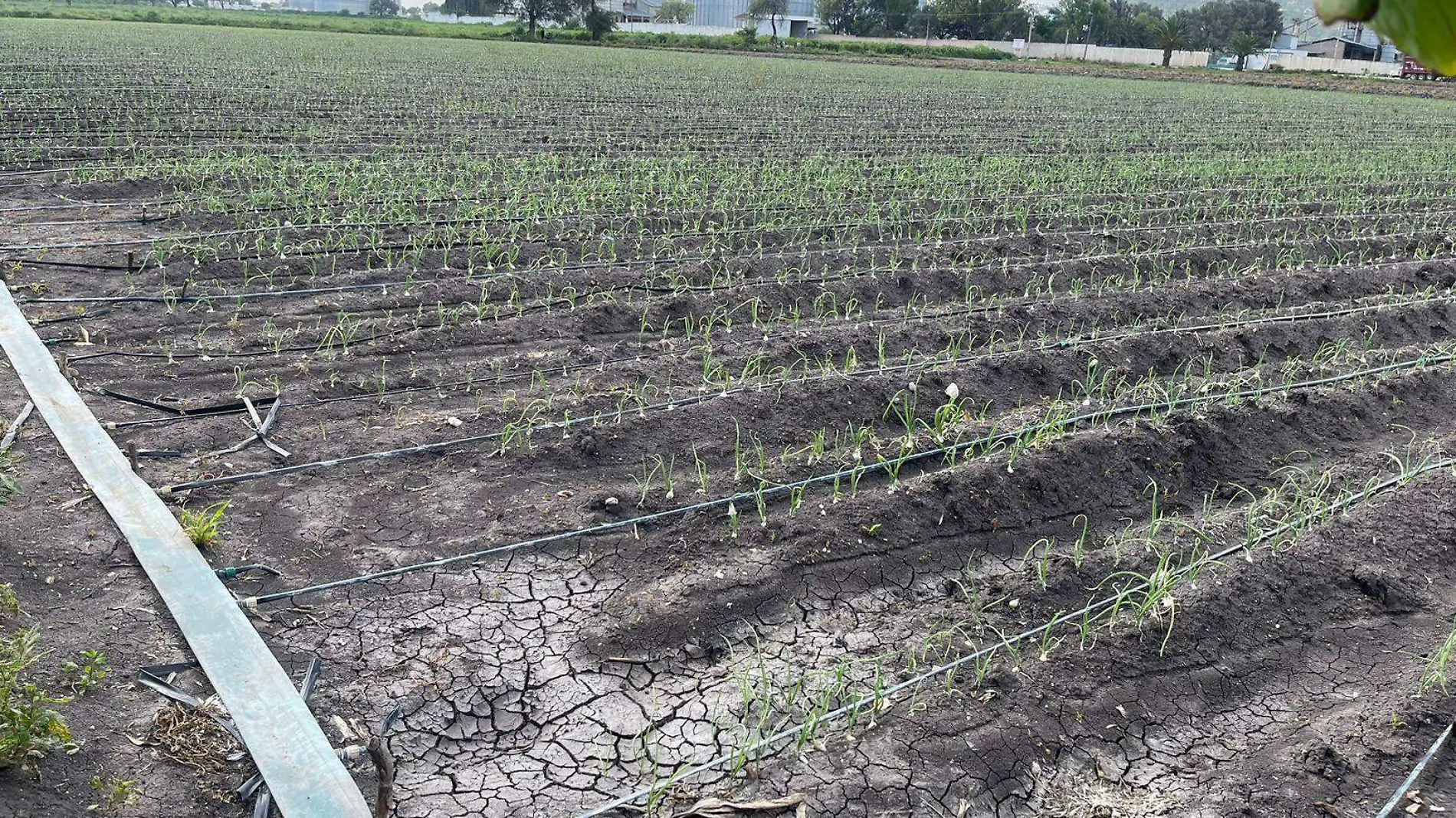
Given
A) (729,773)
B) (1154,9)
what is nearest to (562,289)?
(729,773)

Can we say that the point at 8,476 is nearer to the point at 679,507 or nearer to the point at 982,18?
the point at 679,507

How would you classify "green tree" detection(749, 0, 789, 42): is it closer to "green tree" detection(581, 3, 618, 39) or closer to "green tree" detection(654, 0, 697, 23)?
"green tree" detection(654, 0, 697, 23)

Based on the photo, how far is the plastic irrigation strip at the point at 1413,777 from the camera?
2.71 metres

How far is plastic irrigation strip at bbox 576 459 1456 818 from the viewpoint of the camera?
2.66 m

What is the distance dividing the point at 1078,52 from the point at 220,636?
174 ft

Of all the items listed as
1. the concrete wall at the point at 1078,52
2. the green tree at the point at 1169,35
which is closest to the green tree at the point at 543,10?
the concrete wall at the point at 1078,52

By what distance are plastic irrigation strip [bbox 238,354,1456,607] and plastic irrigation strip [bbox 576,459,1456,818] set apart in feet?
2.77

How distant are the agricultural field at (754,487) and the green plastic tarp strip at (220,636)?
74 mm

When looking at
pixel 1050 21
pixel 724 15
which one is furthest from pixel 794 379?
pixel 724 15

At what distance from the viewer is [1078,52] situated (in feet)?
163

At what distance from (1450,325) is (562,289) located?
5.57 m

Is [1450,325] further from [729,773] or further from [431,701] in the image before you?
[431,701]

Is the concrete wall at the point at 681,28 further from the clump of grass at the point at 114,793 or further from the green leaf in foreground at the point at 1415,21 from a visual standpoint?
the green leaf in foreground at the point at 1415,21

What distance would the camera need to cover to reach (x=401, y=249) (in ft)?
23.0
